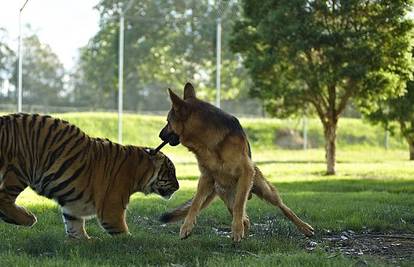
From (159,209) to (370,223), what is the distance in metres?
3.75

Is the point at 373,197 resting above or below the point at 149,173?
A: below

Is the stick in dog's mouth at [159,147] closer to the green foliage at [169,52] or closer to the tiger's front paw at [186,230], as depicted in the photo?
the tiger's front paw at [186,230]

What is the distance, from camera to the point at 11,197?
725cm

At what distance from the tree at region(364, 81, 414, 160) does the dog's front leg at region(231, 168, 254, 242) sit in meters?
23.8

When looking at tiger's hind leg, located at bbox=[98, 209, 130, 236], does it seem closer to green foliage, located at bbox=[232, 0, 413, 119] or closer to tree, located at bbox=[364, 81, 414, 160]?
green foliage, located at bbox=[232, 0, 413, 119]

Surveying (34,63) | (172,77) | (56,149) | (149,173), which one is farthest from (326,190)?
(34,63)

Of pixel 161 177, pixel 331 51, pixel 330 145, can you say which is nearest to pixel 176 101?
pixel 161 177

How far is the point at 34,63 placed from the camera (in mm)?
80688

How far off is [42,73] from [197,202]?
77.4m

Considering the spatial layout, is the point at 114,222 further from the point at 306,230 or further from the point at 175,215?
the point at 306,230

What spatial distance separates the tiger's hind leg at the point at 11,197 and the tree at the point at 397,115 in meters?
25.1

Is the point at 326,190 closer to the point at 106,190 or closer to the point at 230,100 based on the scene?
the point at 106,190

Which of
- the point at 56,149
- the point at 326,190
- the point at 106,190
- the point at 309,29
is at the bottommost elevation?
the point at 326,190

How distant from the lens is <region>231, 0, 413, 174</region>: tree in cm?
2209
